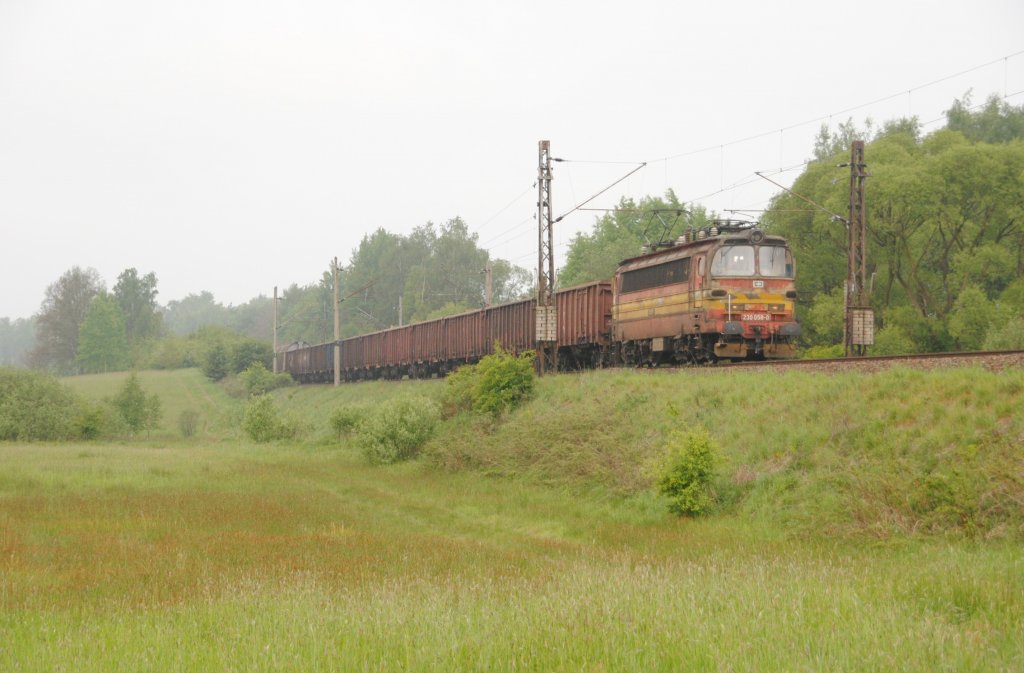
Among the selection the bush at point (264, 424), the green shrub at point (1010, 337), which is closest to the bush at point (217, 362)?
the bush at point (264, 424)

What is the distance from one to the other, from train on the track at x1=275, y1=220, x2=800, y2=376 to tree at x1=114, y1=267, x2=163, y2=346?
111787 mm

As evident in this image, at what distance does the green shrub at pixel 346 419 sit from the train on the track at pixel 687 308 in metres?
7.90

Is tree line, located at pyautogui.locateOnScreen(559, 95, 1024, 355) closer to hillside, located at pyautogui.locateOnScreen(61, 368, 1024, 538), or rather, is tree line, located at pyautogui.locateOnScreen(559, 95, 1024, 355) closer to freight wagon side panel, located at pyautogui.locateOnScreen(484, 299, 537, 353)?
freight wagon side panel, located at pyautogui.locateOnScreen(484, 299, 537, 353)

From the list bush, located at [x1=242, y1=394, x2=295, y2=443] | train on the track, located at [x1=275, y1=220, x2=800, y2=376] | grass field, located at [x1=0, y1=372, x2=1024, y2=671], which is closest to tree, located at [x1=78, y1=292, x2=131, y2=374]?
bush, located at [x1=242, y1=394, x2=295, y2=443]

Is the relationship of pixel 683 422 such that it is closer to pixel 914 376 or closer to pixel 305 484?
pixel 914 376

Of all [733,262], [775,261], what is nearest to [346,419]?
[733,262]

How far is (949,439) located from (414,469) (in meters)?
19.5

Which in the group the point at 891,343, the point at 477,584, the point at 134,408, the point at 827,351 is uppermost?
the point at 891,343

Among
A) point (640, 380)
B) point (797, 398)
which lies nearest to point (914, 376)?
point (797, 398)

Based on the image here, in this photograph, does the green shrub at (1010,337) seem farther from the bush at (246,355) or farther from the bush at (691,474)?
the bush at (246,355)

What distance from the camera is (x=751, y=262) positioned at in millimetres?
27688

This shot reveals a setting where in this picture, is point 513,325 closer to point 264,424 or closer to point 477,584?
point 264,424

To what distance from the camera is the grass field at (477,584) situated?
24.2 feet

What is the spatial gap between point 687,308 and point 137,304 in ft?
423
